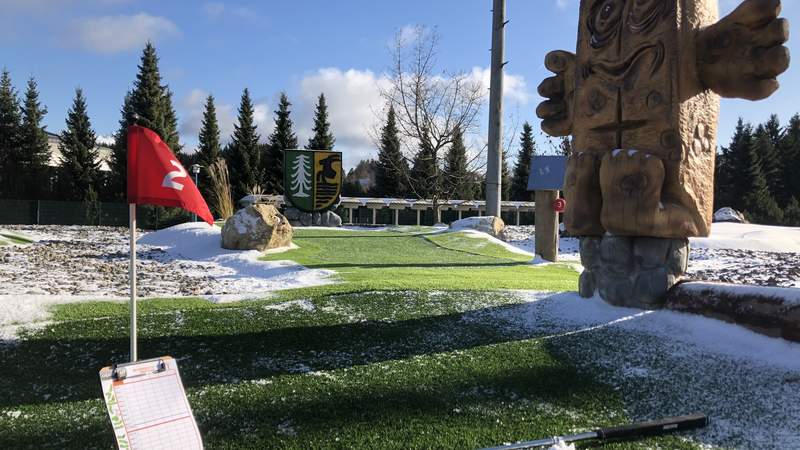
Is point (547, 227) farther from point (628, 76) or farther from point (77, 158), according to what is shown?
point (77, 158)

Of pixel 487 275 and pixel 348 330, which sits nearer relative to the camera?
pixel 348 330

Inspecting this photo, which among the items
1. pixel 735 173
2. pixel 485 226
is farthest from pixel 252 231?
pixel 735 173

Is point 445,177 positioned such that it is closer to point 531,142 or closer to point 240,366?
point 531,142

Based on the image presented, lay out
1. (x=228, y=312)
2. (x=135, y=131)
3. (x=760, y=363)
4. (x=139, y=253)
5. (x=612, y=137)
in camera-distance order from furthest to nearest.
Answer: (x=139, y=253) < (x=228, y=312) < (x=612, y=137) < (x=760, y=363) < (x=135, y=131)

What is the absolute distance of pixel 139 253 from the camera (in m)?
12.5

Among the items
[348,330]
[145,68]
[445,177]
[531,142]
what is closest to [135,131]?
[348,330]

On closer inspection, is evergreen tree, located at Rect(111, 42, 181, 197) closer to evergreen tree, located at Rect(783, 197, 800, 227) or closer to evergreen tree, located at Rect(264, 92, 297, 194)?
evergreen tree, located at Rect(264, 92, 297, 194)

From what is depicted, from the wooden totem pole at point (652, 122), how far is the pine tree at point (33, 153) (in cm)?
3046

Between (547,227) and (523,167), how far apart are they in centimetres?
2755

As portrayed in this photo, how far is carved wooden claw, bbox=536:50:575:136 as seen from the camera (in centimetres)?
537

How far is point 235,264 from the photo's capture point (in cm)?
1104

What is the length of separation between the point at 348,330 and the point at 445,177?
21.9 metres

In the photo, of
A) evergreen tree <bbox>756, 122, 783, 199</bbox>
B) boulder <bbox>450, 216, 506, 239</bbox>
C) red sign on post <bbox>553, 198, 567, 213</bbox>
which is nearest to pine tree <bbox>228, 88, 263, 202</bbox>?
boulder <bbox>450, 216, 506, 239</bbox>

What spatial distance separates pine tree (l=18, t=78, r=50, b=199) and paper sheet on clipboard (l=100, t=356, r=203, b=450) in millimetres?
30817
